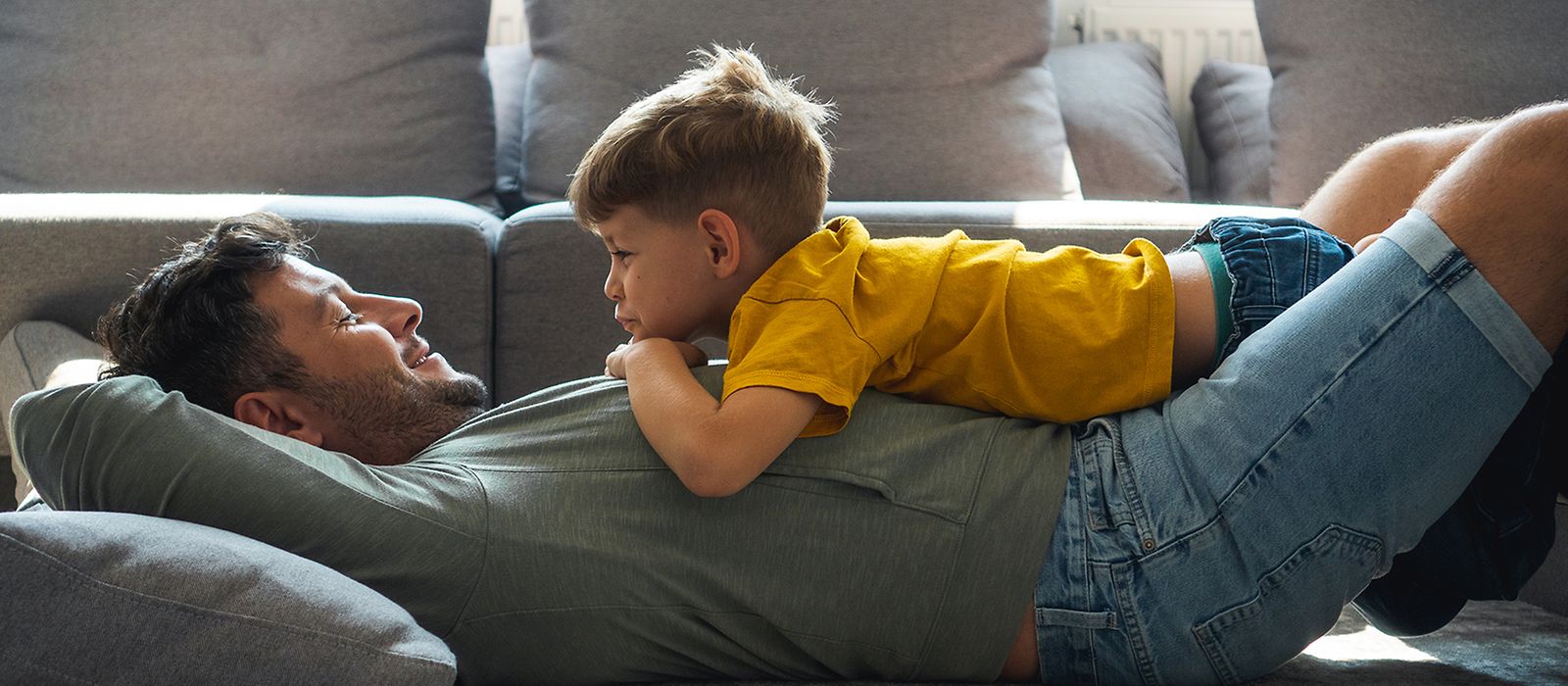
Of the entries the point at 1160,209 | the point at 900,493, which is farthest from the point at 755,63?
the point at 1160,209

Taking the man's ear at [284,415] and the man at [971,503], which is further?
the man's ear at [284,415]

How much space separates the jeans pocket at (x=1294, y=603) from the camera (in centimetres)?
103

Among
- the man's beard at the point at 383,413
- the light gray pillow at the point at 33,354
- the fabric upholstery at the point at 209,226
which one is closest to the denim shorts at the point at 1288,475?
the man's beard at the point at 383,413

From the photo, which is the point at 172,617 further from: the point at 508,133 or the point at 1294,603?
the point at 508,133

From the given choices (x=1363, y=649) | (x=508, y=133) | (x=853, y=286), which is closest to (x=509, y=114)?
(x=508, y=133)

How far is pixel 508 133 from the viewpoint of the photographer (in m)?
2.53

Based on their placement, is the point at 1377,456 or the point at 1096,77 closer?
the point at 1377,456

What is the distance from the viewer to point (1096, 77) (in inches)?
106

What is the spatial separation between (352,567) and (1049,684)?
0.59 meters

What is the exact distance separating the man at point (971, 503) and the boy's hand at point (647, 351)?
69mm

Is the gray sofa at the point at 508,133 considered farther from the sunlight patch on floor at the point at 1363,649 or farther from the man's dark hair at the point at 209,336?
the sunlight patch on floor at the point at 1363,649

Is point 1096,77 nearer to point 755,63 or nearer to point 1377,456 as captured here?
point 755,63

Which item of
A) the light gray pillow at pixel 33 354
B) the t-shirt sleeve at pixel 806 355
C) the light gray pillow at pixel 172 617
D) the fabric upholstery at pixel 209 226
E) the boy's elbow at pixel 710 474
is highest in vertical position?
the t-shirt sleeve at pixel 806 355

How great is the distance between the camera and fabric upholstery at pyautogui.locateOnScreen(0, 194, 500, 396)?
1.69 meters
